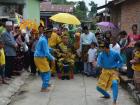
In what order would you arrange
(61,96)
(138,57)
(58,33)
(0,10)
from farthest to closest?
(0,10), (58,33), (61,96), (138,57)

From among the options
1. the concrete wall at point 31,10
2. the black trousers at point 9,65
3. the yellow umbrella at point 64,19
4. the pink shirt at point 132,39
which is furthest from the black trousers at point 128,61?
the concrete wall at point 31,10

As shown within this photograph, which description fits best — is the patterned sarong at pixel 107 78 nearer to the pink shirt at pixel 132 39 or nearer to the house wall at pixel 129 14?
the pink shirt at pixel 132 39

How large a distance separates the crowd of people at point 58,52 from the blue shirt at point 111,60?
0.11m

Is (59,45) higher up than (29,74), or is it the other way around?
(59,45)

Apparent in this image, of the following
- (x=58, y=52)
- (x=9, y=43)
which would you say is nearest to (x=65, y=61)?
(x=58, y=52)

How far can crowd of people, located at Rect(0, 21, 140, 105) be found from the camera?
501 inches

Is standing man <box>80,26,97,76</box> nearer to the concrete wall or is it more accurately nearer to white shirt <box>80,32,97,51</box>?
white shirt <box>80,32,97,51</box>

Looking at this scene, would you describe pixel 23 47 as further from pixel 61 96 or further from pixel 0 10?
pixel 0 10

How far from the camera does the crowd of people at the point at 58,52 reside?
1273 cm

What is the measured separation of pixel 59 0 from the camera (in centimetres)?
8725

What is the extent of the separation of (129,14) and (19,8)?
8619mm

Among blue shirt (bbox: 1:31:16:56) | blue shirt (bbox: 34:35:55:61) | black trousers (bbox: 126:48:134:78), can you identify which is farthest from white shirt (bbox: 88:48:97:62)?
blue shirt (bbox: 34:35:55:61)

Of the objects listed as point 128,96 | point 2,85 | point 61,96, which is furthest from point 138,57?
point 2,85

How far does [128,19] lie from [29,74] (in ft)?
19.9
